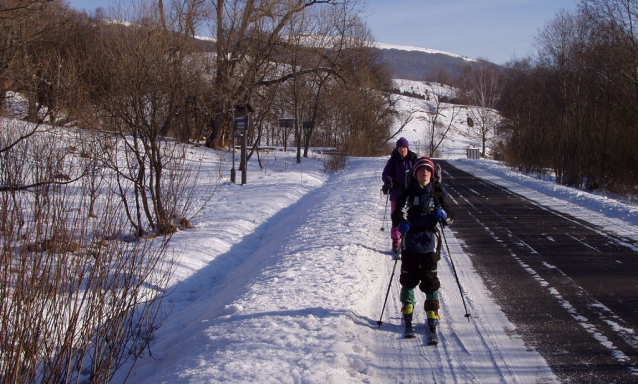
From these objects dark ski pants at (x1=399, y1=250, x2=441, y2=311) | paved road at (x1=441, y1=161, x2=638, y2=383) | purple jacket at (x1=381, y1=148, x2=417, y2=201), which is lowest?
paved road at (x1=441, y1=161, x2=638, y2=383)

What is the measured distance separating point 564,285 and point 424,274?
2.67 meters

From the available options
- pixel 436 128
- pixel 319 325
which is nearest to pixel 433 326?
pixel 319 325

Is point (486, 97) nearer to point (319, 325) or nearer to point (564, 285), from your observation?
point (564, 285)

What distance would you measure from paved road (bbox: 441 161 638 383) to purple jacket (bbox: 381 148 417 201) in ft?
5.66

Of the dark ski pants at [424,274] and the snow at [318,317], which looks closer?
the snow at [318,317]

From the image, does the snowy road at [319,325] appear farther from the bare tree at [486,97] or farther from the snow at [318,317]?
the bare tree at [486,97]

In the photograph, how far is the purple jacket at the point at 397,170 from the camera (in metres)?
8.34

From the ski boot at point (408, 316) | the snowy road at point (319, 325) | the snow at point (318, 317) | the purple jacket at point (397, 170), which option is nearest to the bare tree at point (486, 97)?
the snow at point (318, 317)

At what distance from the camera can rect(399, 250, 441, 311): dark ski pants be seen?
16.9ft

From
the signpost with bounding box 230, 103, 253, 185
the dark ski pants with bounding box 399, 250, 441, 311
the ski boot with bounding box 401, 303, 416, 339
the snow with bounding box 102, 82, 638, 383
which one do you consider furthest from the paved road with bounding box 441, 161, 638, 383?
the signpost with bounding box 230, 103, 253, 185

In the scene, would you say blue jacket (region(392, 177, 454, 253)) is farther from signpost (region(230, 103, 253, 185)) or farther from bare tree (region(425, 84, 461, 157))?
bare tree (region(425, 84, 461, 157))

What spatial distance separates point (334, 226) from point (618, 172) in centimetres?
1479

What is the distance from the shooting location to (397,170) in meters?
8.40

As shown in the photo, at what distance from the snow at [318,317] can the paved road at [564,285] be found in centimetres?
23
